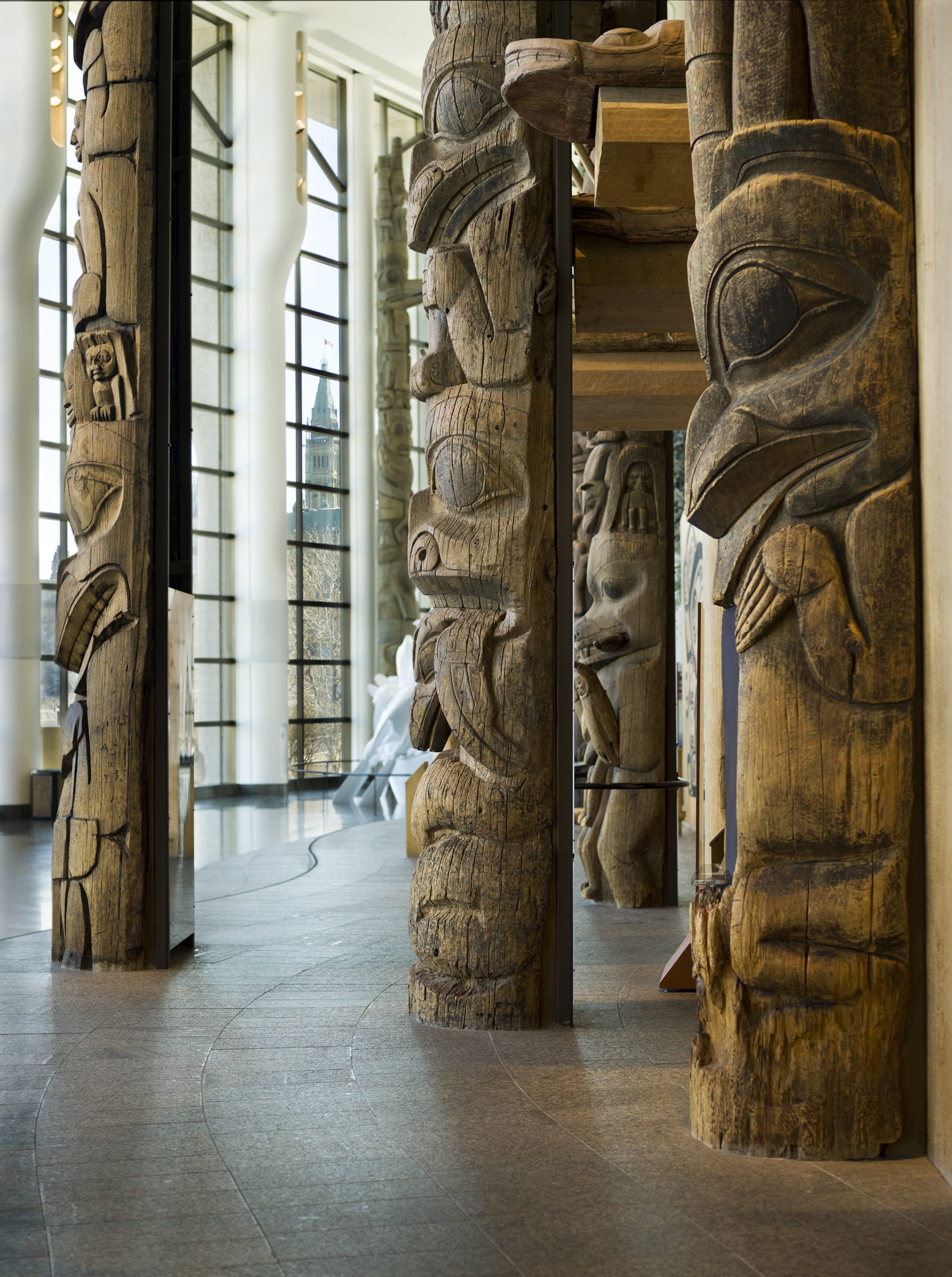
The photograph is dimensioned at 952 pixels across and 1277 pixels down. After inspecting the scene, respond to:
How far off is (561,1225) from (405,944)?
3482 millimetres

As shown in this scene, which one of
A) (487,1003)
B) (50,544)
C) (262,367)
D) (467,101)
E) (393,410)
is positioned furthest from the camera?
(393,410)

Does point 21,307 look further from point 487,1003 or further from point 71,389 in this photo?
point 487,1003

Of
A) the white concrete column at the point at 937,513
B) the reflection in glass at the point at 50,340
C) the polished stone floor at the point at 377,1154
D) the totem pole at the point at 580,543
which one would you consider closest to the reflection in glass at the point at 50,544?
the reflection in glass at the point at 50,340

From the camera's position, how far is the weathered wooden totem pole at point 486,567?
14.6ft

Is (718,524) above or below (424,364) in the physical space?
below

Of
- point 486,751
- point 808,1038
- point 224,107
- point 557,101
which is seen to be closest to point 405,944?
point 486,751

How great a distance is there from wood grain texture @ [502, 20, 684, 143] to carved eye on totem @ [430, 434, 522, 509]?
3.64 feet

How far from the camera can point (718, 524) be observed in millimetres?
3240

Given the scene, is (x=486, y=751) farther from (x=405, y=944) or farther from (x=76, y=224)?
(x=76, y=224)

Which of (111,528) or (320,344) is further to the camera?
(320,344)

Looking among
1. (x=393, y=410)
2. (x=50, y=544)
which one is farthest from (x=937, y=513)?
(x=393, y=410)

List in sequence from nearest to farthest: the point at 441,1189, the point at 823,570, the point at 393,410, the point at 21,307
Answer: the point at 441,1189 < the point at 823,570 < the point at 21,307 < the point at 393,410

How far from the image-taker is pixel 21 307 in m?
13.9

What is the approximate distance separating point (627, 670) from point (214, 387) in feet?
39.2
